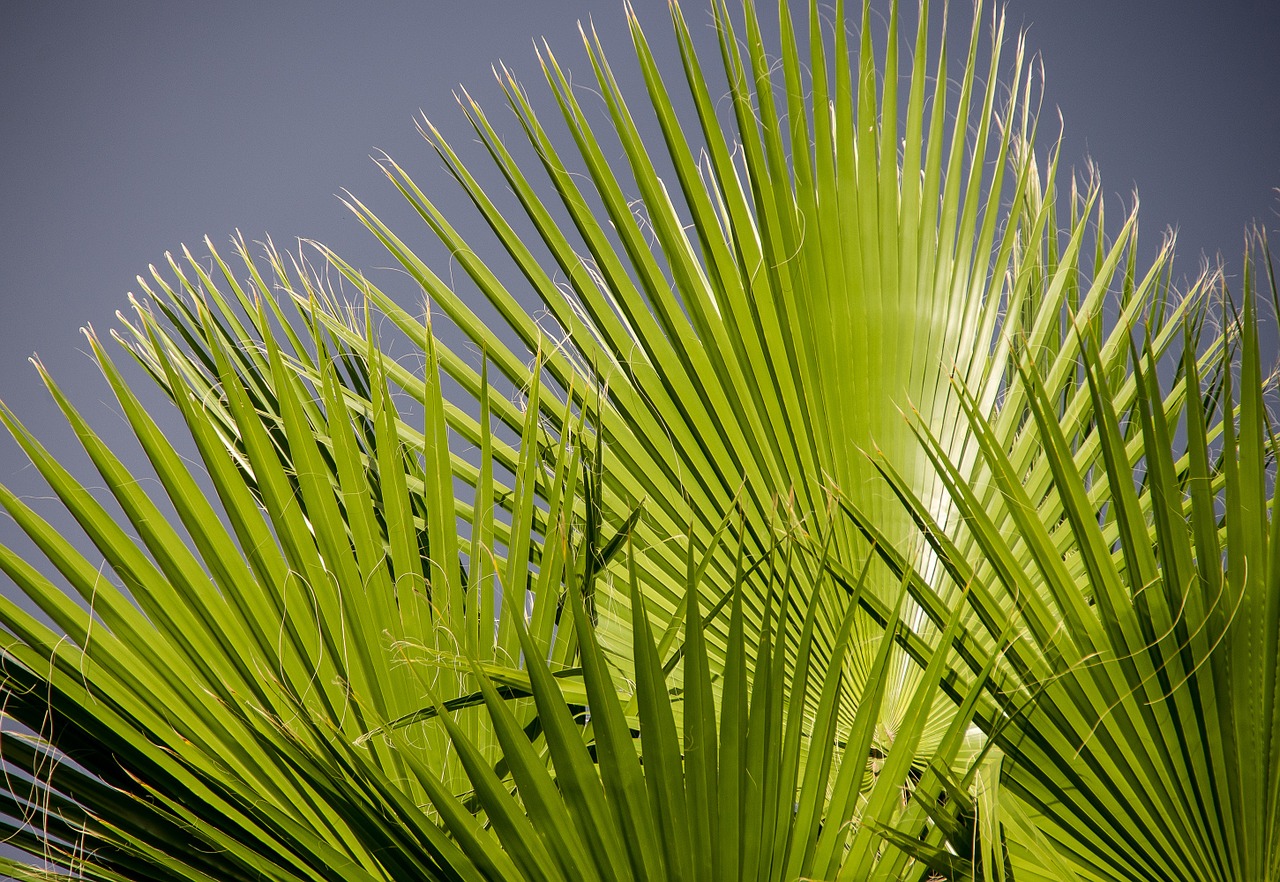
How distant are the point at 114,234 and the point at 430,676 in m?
2.47

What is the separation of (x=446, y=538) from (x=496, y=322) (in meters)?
2.68

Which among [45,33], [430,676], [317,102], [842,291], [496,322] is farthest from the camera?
[496,322]

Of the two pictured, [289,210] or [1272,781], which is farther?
[289,210]

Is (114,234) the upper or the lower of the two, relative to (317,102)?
lower

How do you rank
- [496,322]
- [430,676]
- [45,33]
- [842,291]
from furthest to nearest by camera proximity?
[496,322]
[45,33]
[842,291]
[430,676]

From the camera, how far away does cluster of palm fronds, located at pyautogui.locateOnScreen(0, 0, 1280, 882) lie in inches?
20.2

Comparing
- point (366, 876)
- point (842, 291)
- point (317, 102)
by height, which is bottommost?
point (366, 876)

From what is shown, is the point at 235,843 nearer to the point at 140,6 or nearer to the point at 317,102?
the point at 317,102

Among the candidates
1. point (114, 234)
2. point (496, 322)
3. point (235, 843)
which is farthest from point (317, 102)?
point (235, 843)

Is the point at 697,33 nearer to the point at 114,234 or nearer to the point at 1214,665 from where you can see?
the point at 114,234

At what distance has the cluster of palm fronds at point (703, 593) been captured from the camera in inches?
20.2

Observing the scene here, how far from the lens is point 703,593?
2.95 ft

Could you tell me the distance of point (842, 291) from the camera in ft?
3.02

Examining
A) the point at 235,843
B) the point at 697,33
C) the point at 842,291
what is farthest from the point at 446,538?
the point at 697,33
